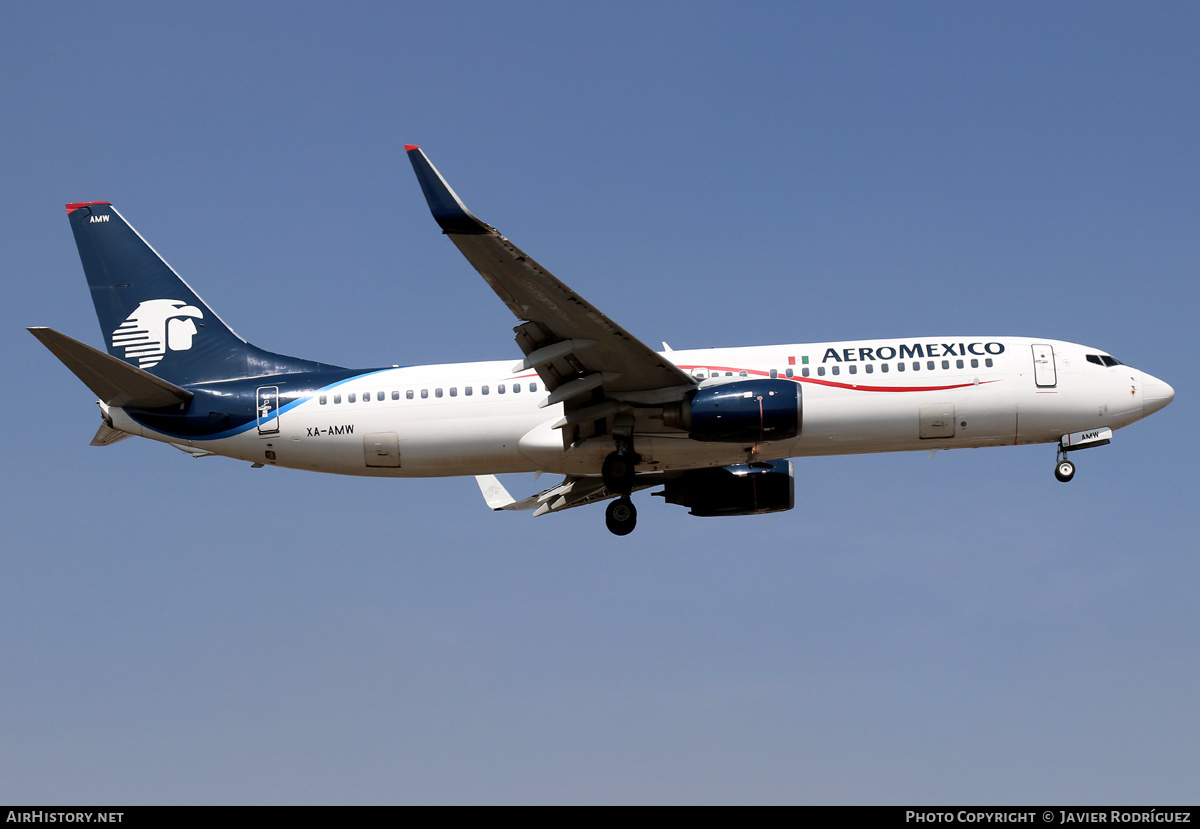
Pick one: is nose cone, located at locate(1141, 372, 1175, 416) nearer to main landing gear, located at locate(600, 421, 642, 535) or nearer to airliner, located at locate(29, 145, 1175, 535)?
airliner, located at locate(29, 145, 1175, 535)

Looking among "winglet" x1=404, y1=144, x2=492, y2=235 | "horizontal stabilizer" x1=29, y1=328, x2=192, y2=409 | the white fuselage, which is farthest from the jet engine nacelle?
"horizontal stabilizer" x1=29, y1=328, x2=192, y2=409

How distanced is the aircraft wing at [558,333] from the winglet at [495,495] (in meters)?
7.89

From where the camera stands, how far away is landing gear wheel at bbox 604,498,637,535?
34.6 m

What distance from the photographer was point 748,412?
30.6m

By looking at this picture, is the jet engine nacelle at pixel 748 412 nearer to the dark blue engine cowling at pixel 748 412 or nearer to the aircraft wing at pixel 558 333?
the dark blue engine cowling at pixel 748 412

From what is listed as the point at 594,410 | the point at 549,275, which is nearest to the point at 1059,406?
the point at 594,410

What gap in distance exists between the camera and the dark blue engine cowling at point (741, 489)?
36.8 metres

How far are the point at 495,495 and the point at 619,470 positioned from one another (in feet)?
26.6

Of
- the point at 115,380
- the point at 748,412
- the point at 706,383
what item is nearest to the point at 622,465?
the point at 706,383

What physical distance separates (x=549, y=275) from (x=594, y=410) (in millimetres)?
5572

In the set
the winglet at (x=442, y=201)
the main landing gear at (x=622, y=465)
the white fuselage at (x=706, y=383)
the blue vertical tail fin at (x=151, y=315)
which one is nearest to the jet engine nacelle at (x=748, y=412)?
the white fuselage at (x=706, y=383)

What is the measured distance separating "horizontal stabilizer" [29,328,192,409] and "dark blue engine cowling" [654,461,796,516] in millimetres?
15169
